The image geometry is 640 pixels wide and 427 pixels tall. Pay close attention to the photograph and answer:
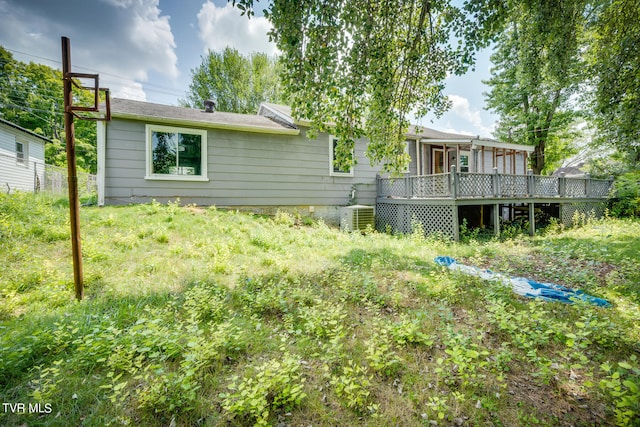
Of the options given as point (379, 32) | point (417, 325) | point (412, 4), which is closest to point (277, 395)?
point (417, 325)

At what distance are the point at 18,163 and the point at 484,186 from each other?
22524 mm

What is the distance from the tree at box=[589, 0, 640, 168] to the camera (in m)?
4.59

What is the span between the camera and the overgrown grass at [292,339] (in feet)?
6.56

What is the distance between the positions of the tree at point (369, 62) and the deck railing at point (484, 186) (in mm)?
3529

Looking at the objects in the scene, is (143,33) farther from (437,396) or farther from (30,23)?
(437,396)

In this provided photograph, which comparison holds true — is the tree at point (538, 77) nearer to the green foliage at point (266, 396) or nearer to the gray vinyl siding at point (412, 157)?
the gray vinyl siding at point (412, 157)

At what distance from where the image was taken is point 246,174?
9766 millimetres

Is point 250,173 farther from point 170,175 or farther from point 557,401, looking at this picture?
point 557,401

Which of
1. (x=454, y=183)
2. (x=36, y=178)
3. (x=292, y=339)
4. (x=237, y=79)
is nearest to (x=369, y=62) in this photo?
(x=292, y=339)

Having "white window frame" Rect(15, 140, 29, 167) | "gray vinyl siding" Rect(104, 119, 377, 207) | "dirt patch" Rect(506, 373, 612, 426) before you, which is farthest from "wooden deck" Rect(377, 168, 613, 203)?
"white window frame" Rect(15, 140, 29, 167)

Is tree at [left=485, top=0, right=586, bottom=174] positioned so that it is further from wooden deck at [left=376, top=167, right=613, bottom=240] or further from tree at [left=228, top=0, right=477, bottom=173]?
wooden deck at [left=376, top=167, right=613, bottom=240]

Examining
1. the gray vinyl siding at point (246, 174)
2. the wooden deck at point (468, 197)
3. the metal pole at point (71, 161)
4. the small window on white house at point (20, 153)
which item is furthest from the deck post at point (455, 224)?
the small window on white house at point (20, 153)

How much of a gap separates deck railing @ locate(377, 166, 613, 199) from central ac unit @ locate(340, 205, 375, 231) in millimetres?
1468

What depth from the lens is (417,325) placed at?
9.93ft
